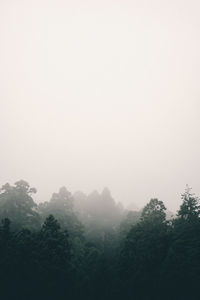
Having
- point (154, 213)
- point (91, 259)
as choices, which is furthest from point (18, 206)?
point (154, 213)

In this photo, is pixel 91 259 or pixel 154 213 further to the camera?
pixel 91 259

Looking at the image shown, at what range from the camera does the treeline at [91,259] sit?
36656 millimetres

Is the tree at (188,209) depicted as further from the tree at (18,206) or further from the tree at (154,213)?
the tree at (18,206)

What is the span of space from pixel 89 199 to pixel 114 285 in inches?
1917

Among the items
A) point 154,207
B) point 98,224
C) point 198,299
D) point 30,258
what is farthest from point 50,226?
point 98,224

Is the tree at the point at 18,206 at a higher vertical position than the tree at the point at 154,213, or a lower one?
lower

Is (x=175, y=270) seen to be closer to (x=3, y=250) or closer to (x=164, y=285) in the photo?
(x=164, y=285)

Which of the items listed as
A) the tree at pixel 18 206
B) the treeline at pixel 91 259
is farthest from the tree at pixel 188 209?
the tree at pixel 18 206

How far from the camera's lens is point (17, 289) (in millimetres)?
36438

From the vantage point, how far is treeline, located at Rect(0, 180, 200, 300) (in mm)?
36656

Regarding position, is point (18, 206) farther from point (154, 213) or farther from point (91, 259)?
point (154, 213)

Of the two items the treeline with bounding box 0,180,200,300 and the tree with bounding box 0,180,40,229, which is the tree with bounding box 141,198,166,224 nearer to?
the treeline with bounding box 0,180,200,300

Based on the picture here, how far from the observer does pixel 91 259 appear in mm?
54594

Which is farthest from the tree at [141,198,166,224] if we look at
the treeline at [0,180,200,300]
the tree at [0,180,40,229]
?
the tree at [0,180,40,229]
